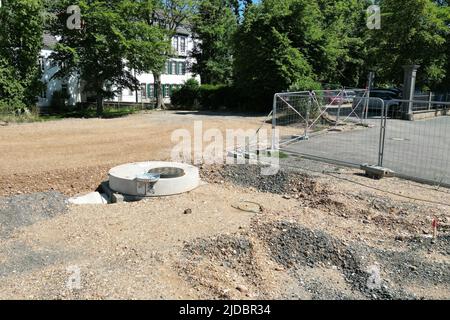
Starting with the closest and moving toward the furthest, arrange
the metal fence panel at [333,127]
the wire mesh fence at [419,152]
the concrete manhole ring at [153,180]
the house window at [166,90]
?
the concrete manhole ring at [153,180] → the wire mesh fence at [419,152] → the metal fence panel at [333,127] → the house window at [166,90]

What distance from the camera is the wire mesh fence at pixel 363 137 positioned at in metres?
10.3

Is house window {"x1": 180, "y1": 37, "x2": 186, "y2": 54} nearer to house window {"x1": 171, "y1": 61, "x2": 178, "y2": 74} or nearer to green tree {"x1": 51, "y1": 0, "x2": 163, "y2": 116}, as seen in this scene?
house window {"x1": 171, "y1": 61, "x2": 178, "y2": 74}

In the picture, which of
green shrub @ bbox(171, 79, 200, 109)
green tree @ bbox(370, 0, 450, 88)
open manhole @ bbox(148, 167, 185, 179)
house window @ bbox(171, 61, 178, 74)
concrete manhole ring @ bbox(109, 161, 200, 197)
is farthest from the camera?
house window @ bbox(171, 61, 178, 74)

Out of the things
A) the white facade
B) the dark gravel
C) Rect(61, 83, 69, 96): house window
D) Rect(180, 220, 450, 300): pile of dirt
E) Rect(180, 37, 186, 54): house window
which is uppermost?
Rect(180, 37, 186, 54): house window

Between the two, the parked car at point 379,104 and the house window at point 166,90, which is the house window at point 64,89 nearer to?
the house window at point 166,90

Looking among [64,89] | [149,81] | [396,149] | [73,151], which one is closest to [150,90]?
[149,81]

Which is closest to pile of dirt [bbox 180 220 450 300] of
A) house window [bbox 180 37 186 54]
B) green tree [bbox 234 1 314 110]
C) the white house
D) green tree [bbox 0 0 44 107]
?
green tree [bbox 234 1 314 110]

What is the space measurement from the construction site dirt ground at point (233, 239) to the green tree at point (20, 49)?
48.8 ft

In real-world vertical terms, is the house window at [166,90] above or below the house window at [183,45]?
below

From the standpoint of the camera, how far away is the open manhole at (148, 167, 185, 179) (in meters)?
8.99

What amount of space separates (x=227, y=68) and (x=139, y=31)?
14.4m

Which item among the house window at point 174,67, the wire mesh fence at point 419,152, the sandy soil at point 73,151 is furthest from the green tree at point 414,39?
the house window at point 174,67

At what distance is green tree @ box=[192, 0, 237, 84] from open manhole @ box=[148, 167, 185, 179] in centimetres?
2881
